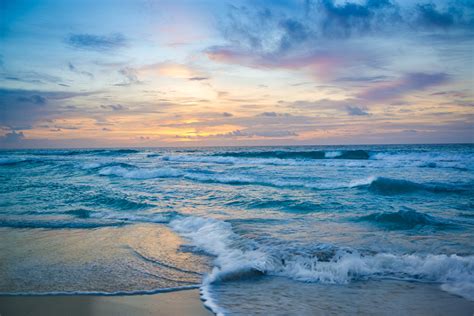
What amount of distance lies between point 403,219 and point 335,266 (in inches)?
166

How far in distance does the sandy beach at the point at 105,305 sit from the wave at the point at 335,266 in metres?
0.26

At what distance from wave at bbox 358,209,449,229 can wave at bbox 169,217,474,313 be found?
2628 mm

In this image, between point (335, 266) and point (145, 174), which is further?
point (145, 174)

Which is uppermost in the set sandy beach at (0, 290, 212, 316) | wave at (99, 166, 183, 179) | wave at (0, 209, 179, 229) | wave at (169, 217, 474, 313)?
wave at (99, 166, 183, 179)

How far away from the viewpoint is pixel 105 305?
13.0 feet

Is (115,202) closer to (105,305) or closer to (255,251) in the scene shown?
(255,251)

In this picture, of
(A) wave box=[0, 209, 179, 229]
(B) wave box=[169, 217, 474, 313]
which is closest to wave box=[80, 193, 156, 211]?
(A) wave box=[0, 209, 179, 229]

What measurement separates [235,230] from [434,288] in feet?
13.5

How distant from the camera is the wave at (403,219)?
8118 mm

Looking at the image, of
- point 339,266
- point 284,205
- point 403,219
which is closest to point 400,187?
point 284,205

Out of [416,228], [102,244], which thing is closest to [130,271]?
[102,244]

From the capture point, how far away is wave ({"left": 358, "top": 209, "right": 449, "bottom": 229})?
8118 mm

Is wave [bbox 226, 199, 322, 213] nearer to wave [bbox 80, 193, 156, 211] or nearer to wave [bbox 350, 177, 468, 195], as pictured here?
wave [bbox 80, 193, 156, 211]

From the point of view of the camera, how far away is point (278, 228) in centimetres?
788
